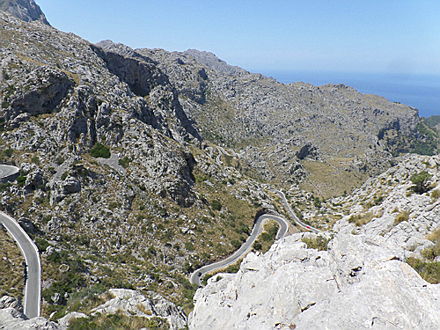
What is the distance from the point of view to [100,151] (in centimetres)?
7056

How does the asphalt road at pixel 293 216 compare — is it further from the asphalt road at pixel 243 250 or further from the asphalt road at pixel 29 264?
the asphalt road at pixel 29 264

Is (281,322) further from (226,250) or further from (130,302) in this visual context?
(226,250)

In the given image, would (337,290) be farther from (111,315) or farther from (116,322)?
(111,315)

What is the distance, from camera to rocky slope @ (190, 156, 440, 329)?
10406 millimetres

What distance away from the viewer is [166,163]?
73.8 metres

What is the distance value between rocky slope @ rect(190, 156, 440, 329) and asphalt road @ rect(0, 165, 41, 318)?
83.0 ft

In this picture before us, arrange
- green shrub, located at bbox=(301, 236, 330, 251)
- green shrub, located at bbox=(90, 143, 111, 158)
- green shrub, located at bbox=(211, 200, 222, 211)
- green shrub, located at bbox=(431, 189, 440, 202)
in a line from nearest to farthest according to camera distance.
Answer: green shrub, located at bbox=(301, 236, 330, 251)
green shrub, located at bbox=(431, 189, 440, 202)
green shrub, located at bbox=(90, 143, 111, 158)
green shrub, located at bbox=(211, 200, 222, 211)

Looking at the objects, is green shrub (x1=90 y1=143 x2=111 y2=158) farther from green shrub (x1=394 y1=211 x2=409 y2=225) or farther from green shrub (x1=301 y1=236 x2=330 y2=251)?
green shrub (x1=394 y1=211 x2=409 y2=225)

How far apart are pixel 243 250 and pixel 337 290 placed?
53.1 meters

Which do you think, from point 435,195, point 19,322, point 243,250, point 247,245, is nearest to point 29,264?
point 19,322

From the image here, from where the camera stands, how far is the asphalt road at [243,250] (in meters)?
53.9

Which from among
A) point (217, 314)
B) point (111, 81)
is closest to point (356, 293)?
point (217, 314)

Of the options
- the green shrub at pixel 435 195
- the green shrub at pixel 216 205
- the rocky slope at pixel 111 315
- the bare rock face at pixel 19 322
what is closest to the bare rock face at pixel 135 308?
the rocky slope at pixel 111 315

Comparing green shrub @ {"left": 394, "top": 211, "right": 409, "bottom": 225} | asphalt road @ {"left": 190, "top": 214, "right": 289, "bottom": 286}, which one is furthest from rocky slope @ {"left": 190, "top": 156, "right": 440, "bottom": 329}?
asphalt road @ {"left": 190, "top": 214, "right": 289, "bottom": 286}
